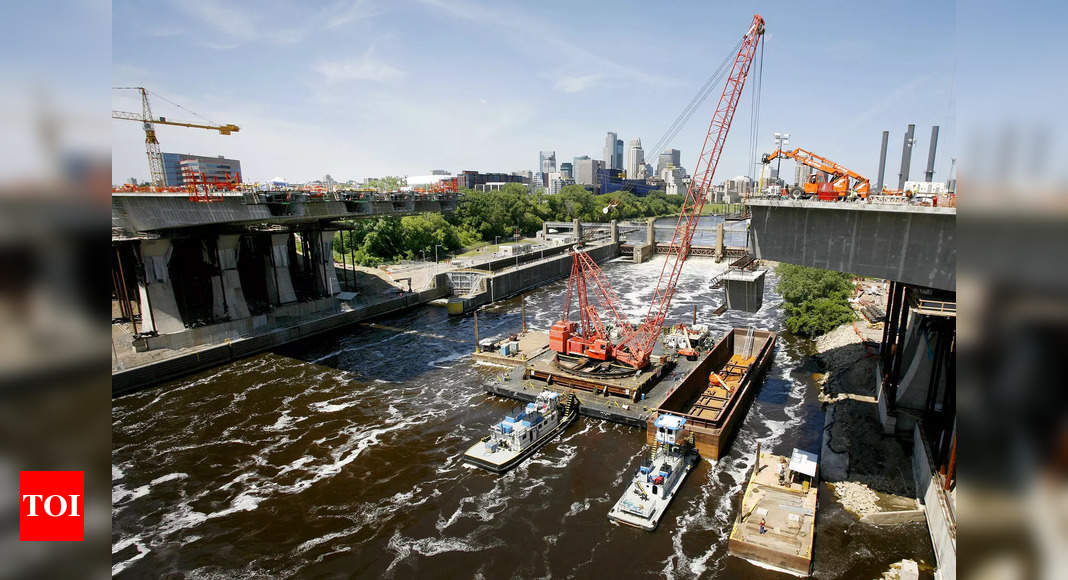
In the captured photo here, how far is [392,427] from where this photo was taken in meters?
35.0

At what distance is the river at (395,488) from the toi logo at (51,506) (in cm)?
2155

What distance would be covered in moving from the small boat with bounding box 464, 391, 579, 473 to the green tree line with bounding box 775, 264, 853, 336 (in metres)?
30.5

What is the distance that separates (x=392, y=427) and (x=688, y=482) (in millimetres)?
19401

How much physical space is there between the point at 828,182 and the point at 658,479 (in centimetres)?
1961

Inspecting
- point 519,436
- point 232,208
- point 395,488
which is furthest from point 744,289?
point 232,208

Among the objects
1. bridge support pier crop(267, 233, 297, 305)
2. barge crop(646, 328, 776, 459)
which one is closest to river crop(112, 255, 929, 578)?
barge crop(646, 328, 776, 459)

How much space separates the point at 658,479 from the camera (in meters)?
26.2

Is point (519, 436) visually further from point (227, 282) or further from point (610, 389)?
point (227, 282)

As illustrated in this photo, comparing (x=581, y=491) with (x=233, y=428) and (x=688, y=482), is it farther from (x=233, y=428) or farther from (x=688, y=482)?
(x=233, y=428)

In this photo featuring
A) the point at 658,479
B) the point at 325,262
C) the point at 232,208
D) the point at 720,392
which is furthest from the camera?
the point at 325,262

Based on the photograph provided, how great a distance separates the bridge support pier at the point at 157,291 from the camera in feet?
145

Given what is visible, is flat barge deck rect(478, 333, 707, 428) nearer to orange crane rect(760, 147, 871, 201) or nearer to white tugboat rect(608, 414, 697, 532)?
white tugboat rect(608, 414, 697, 532)

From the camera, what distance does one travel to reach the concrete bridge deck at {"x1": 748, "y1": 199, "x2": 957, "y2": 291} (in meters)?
19.3

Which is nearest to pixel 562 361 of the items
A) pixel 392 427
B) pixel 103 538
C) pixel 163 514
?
pixel 392 427
